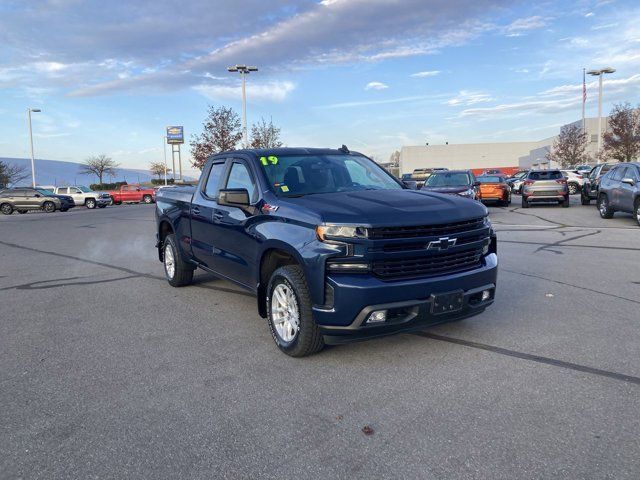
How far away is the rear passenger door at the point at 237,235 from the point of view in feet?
16.7

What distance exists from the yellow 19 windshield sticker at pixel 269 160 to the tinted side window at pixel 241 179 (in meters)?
0.21

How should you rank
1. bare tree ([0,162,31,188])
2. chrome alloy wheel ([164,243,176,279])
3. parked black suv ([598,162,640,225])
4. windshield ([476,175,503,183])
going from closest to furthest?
chrome alloy wheel ([164,243,176,279])
parked black suv ([598,162,640,225])
windshield ([476,175,503,183])
bare tree ([0,162,31,188])

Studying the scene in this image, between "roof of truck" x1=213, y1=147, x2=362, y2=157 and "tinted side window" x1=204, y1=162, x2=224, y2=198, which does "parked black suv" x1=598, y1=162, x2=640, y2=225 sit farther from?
"tinted side window" x1=204, y1=162, x2=224, y2=198

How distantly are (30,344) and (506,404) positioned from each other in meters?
4.35

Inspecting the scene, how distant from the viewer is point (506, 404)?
3.49 metres

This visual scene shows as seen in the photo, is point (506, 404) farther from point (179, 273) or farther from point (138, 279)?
point (138, 279)

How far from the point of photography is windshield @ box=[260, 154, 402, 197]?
509 cm

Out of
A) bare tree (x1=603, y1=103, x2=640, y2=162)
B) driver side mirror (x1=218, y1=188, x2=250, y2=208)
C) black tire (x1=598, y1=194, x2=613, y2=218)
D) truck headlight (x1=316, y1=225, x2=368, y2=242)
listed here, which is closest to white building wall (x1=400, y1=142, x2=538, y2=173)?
bare tree (x1=603, y1=103, x2=640, y2=162)

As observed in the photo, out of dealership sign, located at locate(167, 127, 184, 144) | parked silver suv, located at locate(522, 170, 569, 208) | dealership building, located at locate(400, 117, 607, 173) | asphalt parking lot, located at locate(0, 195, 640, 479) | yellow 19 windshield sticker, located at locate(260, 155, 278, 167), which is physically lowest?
asphalt parking lot, located at locate(0, 195, 640, 479)

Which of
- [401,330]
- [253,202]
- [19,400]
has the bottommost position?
[19,400]

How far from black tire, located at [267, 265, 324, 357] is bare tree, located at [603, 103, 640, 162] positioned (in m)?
48.0

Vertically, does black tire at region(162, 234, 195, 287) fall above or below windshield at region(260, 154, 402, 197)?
below

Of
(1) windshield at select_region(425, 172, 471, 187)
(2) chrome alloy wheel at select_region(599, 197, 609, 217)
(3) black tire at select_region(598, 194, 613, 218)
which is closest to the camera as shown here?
(3) black tire at select_region(598, 194, 613, 218)

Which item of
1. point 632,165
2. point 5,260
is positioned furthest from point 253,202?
point 632,165
